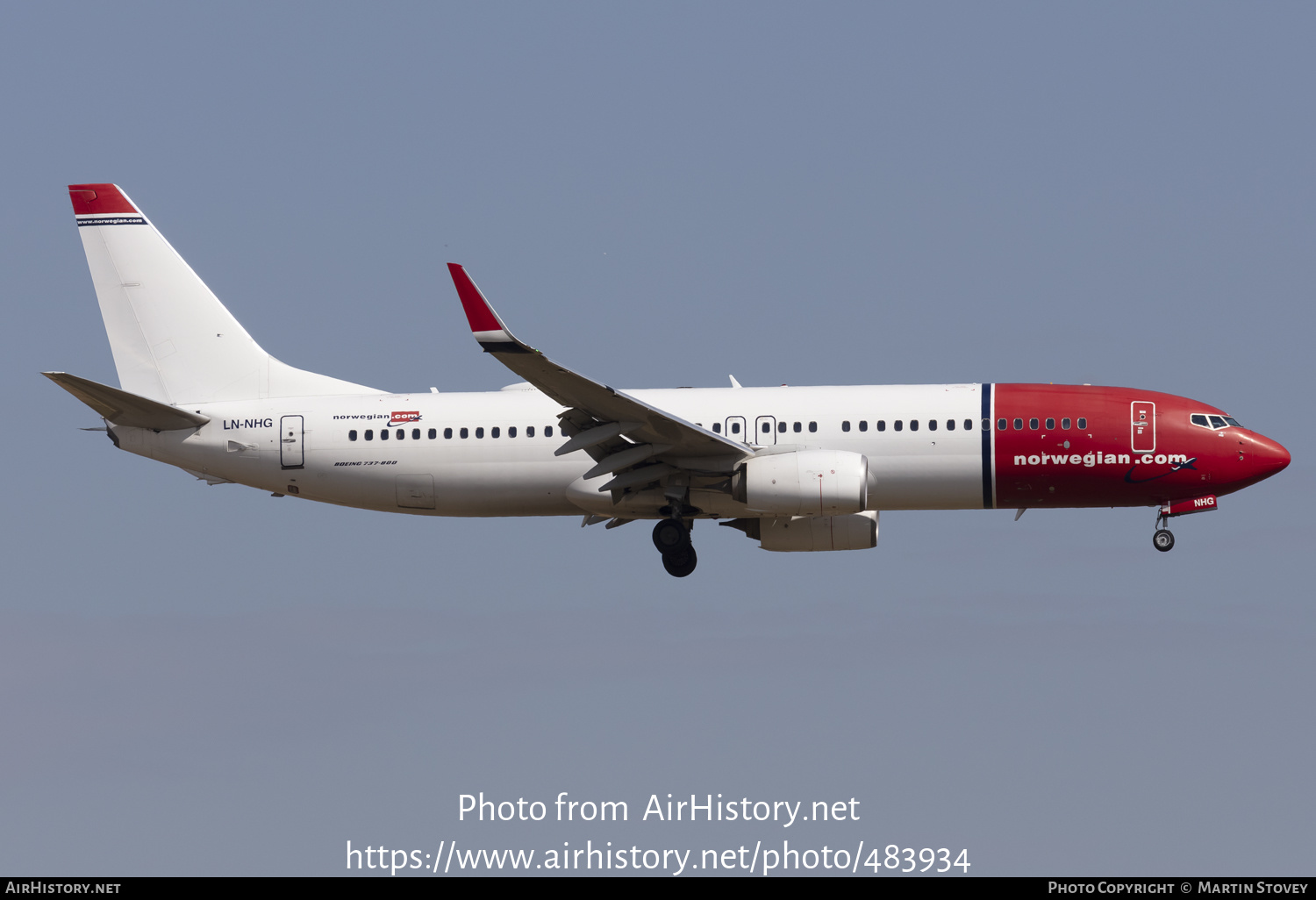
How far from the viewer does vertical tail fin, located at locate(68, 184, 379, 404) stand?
3941 cm

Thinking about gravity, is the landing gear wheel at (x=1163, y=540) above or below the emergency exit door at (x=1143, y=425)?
below

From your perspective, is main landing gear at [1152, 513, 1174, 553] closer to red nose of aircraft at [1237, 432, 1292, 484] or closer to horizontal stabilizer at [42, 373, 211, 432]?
red nose of aircraft at [1237, 432, 1292, 484]

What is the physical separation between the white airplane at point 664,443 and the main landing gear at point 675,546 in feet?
0.18

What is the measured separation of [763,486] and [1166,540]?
31.7ft

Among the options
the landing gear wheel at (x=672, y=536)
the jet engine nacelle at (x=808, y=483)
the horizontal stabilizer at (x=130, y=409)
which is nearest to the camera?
the jet engine nacelle at (x=808, y=483)

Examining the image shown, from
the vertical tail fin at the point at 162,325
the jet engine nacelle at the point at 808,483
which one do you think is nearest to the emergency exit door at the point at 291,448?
the vertical tail fin at the point at 162,325

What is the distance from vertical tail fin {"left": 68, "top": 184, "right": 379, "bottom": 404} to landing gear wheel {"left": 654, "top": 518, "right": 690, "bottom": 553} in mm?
8232

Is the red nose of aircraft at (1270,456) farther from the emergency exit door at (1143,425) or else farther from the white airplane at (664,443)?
the emergency exit door at (1143,425)

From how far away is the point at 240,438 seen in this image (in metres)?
38.3

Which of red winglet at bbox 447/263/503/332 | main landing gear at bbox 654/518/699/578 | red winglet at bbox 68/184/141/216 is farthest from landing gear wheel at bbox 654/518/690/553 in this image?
red winglet at bbox 68/184/141/216

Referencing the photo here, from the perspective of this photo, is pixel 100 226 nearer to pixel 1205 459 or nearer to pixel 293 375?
pixel 293 375

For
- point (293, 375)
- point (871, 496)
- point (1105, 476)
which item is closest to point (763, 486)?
point (871, 496)

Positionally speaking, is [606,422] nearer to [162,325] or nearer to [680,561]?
[680,561]

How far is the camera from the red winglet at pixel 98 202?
40875 mm
